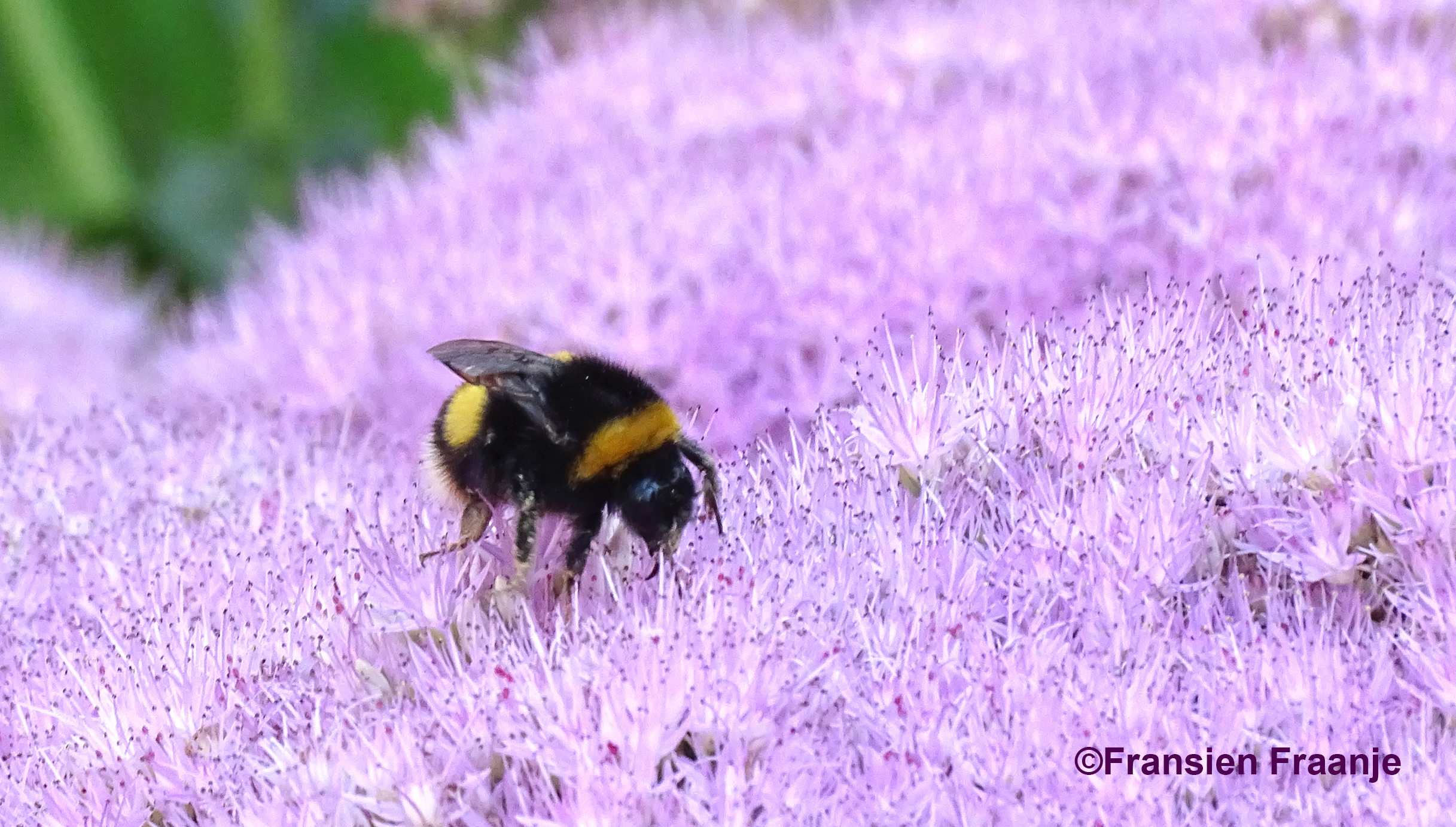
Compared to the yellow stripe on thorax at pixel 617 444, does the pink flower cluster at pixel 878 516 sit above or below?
below

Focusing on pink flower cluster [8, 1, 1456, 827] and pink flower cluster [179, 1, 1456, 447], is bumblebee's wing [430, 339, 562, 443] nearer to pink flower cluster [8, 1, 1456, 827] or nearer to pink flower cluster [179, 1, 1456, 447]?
pink flower cluster [8, 1, 1456, 827]

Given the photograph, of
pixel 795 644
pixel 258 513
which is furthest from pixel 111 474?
pixel 795 644

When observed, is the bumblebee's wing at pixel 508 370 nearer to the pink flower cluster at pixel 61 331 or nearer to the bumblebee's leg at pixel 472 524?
the bumblebee's leg at pixel 472 524

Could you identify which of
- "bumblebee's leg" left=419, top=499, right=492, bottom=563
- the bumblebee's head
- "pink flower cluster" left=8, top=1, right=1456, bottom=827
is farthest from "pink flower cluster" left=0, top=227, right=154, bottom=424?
the bumblebee's head

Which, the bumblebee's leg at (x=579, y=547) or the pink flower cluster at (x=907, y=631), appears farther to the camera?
the bumblebee's leg at (x=579, y=547)

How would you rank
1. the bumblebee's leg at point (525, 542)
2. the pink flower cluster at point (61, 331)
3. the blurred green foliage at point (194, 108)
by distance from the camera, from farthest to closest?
the blurred green foliage at point (194, 108), the pink flower cluster at point (61, 331), the bumblebee's leg at point (525, 542)

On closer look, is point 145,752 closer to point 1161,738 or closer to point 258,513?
point 258,513

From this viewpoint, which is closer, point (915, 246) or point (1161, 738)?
point (1161, 738)

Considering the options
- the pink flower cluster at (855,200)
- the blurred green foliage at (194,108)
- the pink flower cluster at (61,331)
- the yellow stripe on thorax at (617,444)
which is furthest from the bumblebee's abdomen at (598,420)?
the blurred green foliage at (194,108)
